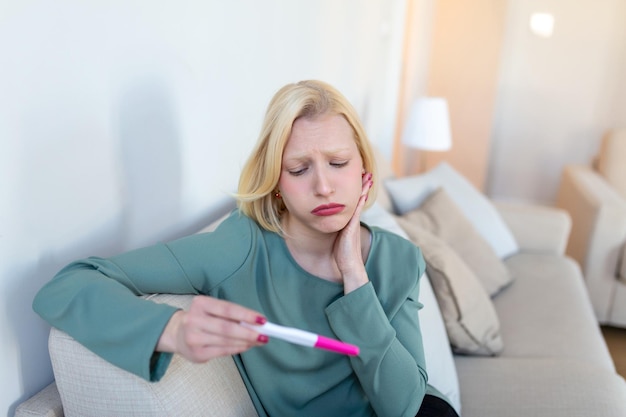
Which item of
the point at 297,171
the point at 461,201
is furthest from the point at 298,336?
the point at 461,201

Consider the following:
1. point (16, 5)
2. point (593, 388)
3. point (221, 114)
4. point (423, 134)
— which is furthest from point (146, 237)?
point (423, 134)

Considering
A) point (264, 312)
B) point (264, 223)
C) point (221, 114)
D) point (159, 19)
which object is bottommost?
point (264, 312)

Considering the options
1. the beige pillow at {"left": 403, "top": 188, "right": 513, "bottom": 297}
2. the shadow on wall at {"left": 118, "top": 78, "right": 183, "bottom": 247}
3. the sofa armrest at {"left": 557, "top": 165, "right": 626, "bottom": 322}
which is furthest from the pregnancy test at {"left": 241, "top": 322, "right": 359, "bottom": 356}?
the sofa armrest at {"left": 557, "top": 165, "right": 626, "bottom": 322}

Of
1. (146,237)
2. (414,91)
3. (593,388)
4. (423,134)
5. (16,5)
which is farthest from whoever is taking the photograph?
(414,91)

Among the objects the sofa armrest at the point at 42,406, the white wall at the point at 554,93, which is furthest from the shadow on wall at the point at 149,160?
the white wall at the point at 554,93

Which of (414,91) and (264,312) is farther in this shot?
(414,91)

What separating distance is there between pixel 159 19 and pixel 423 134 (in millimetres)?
1968

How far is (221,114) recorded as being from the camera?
1463 millimetres

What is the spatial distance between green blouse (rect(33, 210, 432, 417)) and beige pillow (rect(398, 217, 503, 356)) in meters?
0.58

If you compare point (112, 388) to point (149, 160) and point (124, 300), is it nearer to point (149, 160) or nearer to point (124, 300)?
point (124, 300)

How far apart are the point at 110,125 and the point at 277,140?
0.31m

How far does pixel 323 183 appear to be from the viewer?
3.23 feet

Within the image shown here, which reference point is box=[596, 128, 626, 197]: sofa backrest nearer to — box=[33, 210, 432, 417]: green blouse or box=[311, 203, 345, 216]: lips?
box=[33, 210, 432, 417]: green blouse

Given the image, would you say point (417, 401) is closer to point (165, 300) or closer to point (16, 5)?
point (165, 300)
